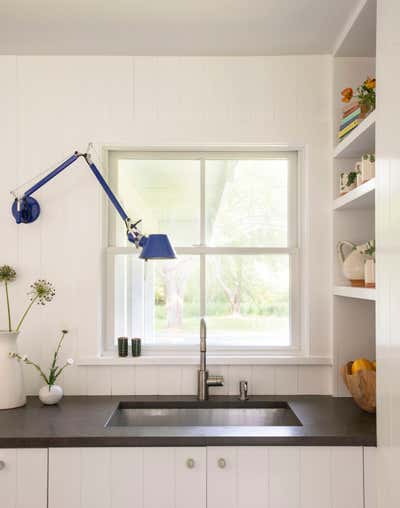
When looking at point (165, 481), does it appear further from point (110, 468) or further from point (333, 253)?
point (333, 253)

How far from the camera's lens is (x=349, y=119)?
7.59 ft

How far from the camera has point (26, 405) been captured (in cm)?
234

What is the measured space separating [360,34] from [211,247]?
1222mm

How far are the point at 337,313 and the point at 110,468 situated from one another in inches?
51.0

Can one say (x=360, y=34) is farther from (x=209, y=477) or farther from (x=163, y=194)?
(x=209, y=477)

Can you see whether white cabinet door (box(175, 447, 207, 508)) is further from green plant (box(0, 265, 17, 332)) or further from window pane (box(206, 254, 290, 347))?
green plant (box(0, 265, 17, 332))

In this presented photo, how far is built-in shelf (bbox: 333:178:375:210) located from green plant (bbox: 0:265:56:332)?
146cm

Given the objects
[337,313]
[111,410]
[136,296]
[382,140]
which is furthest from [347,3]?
[111,410]

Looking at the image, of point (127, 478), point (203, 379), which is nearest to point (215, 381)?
point (203, 379)

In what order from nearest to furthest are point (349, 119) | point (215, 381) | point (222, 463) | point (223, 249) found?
point (222, 463), point (349, 119), point (215, 381), point (223, 249)

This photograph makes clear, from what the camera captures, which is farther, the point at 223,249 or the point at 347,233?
the point at 223,249

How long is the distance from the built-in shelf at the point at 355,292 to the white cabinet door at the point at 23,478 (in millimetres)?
1370

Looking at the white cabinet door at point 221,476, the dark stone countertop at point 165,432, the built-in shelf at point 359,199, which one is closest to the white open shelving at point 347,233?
the built-in shelf at point 359,199

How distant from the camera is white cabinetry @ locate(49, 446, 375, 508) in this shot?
6.22 ft
